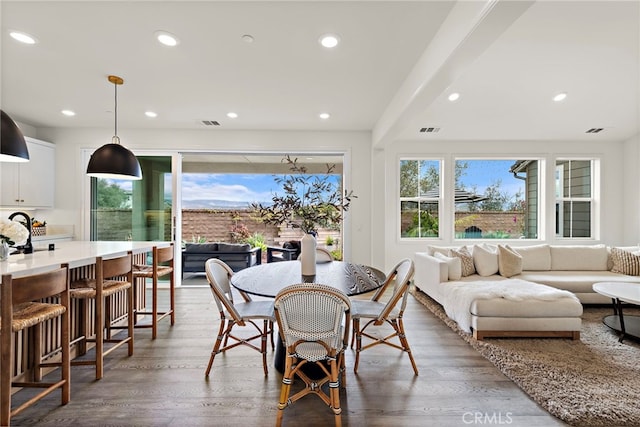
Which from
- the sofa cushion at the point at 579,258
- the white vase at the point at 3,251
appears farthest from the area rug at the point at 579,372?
the white vase at the point at 3,251

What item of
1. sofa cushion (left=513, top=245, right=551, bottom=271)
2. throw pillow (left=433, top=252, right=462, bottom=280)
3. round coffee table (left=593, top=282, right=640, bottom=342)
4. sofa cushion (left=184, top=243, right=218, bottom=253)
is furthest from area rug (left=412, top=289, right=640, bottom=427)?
sofa cushion (left=184, top=243, right=218, bottom=253)

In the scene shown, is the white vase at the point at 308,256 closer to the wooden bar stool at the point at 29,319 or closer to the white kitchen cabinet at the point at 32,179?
the wooden bar stool at the point at 29,319

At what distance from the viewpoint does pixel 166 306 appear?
3914 mm

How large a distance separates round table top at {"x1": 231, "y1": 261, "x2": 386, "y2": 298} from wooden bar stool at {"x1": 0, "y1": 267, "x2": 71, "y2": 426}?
40.0 inches

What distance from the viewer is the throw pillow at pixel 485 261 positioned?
3.88 m

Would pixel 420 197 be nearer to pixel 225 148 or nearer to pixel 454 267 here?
pixel 454 267

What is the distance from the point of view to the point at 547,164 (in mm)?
5332

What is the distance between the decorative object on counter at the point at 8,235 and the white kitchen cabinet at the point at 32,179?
2.98 metres

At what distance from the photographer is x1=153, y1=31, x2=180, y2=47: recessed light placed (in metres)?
2.37

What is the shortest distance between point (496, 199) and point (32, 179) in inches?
303

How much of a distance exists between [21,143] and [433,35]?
320 cm

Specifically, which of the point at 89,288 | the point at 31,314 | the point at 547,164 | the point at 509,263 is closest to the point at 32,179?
the point at 89,288

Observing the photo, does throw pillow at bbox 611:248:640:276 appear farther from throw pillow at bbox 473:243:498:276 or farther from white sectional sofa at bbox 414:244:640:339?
throw pillow at bbox 473:243:498:276

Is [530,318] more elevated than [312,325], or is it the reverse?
[312,325]
